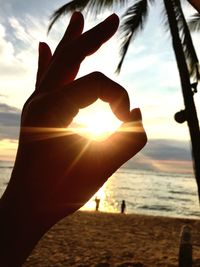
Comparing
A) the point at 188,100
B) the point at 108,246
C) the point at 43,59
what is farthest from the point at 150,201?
the point at 43,59

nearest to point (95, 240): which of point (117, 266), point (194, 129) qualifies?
point (117, 266)

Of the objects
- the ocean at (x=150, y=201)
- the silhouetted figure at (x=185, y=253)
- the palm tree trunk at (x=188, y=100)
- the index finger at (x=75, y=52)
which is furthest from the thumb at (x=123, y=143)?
the ocean at (x=150, y=201)

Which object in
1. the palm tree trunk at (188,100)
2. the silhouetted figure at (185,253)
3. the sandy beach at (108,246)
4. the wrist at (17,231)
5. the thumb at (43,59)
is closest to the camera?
the wrist at (17,231)

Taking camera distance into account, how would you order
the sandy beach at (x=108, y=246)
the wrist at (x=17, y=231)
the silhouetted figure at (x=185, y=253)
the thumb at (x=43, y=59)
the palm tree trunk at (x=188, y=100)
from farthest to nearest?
1. the sandy beach at (x=108, y=246)
2. the palm tree trunk at (x=188, y=100)
3. the silhouetted figure at (x=185, y=253)
4. the thumb at (x=43, y=59)
5. the wrist at (x=17, y=231)

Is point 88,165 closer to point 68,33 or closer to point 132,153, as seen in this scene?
point 132,153

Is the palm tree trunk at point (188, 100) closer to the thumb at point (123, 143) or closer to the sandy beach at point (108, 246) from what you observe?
the sandy beach at point (108, 246)

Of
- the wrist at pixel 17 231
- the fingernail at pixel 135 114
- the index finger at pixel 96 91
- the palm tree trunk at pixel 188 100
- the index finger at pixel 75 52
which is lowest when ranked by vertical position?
the wrist at pixel 17 231

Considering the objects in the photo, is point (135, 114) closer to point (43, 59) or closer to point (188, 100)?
point (43, 59)
